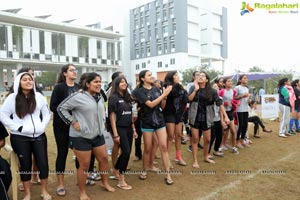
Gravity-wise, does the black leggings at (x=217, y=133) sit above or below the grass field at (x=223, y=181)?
above

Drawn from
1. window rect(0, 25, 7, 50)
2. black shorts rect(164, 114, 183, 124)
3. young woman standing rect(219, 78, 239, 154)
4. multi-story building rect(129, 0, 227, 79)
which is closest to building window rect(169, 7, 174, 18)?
multi-story building rect(129, 0, 227, 79)

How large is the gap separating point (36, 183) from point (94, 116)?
1.67 m

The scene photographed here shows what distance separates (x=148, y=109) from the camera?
4.42m

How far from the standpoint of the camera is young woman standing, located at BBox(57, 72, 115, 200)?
11.7 feet

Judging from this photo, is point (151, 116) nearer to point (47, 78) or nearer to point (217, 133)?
point (217, 133)

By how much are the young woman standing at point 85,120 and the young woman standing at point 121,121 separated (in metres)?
0.39

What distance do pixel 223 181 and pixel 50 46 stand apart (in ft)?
130

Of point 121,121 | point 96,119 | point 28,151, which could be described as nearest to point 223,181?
point 121,121

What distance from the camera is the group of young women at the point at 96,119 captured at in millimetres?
3518

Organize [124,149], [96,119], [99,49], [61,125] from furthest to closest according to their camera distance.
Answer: [99,49] < [124,149] < [61,125] < [96,119]

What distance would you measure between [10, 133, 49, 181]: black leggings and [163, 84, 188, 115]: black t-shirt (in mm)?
2169

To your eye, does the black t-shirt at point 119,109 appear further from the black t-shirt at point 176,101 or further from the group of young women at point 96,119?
the black t-shirt at point 176,101

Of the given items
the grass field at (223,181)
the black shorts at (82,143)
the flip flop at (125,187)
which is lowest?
the grass field at (223,181)

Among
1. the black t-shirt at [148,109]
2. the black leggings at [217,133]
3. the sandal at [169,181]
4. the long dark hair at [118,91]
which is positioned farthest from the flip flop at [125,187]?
the black leggings at [217,133]
